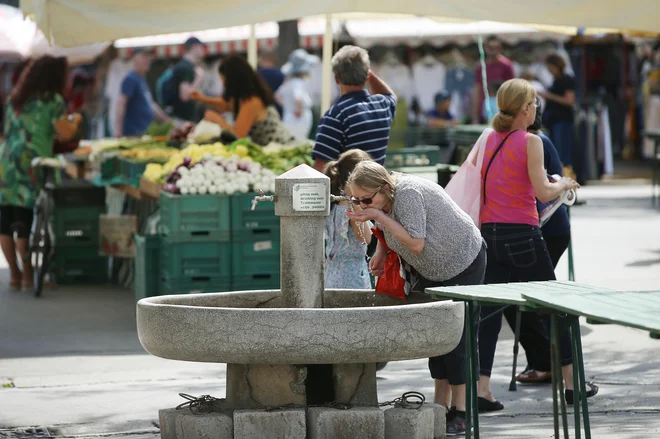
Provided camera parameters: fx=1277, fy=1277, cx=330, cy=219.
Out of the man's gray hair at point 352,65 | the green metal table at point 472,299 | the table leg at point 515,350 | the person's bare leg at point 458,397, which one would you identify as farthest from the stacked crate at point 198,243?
the green metal table at point 472,299

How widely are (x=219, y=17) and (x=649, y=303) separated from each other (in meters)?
5.18

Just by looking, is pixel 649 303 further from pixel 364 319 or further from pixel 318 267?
pixel 318 267

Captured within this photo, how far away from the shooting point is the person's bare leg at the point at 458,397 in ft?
22.3

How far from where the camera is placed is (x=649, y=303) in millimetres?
4734

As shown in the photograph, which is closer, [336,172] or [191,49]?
[336,172]

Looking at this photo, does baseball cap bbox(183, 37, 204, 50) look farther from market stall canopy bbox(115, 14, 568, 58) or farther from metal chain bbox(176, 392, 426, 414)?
metal chain bbox(176, 392, 426, 414)

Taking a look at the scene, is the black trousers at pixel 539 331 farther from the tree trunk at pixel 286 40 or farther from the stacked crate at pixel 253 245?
the tree trunk at pixel 286 40

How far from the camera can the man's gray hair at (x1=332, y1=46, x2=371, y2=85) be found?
8398 millimetres

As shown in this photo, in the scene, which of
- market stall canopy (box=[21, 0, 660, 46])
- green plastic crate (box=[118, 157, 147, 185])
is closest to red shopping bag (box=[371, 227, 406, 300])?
market stall canopy (box=[21, 0, 660, 46])

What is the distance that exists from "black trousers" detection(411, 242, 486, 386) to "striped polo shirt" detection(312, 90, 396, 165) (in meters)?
1.85

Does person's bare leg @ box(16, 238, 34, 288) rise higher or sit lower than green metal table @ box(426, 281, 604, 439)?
lower

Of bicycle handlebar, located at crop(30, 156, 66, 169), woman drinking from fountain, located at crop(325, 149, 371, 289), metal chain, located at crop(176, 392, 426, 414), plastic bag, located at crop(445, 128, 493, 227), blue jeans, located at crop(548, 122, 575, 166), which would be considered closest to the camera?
metal chain, located at crop(176, 392, 426, 414)

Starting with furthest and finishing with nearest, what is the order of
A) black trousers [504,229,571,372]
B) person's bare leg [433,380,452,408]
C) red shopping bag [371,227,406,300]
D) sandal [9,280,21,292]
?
sandal [9,280,21,292] → black trousers [504,229,571,372] → person's bare leg [433,380,452,408] → red shopping bag [371,227,406,300]

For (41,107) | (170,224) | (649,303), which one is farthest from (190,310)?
(41,107)
